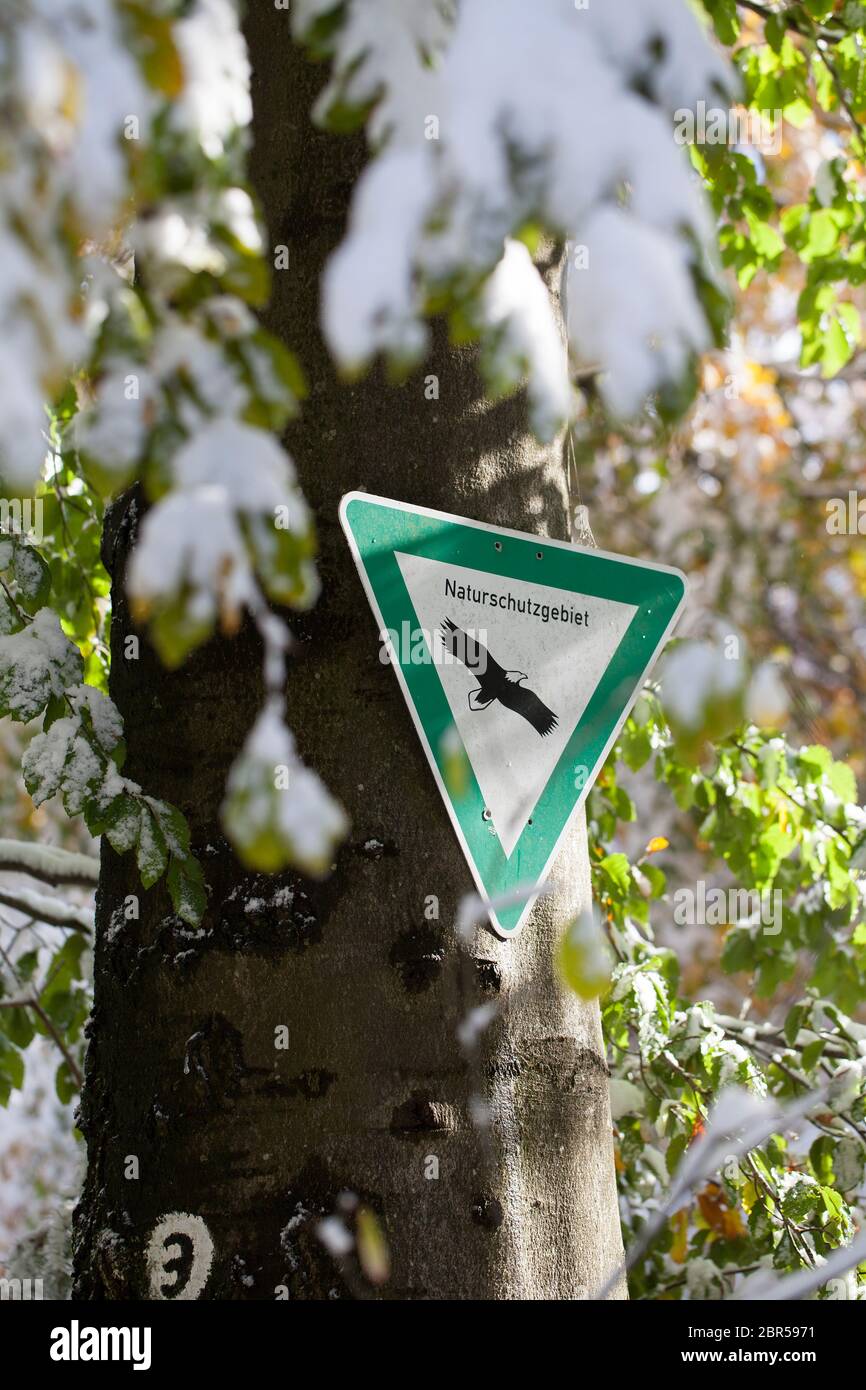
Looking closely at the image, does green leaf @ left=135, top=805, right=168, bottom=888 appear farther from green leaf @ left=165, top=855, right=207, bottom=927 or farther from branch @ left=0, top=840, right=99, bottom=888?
branch @ left=0, top=840, right=99, bottom=888

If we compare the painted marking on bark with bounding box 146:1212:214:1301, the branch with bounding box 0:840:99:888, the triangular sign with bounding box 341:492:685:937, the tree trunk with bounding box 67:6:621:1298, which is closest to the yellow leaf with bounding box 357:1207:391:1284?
the tree trunk with bounding box 67:6:621:1298

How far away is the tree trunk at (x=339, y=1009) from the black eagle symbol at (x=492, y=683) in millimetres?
84

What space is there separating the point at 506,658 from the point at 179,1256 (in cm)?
67

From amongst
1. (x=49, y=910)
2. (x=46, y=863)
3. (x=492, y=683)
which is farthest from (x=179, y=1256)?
(x=49, y=910)

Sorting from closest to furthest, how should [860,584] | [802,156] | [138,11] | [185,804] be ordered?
[138,11]
[185,804]
[802,156]
[860,584]

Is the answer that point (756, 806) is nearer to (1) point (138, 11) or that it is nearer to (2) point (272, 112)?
(2) point (272, 112)

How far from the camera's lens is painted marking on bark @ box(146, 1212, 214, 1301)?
1.25 m

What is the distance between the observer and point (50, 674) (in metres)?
1.41

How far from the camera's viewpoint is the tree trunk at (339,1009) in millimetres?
1243

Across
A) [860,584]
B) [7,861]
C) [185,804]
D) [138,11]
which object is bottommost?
[185,804]

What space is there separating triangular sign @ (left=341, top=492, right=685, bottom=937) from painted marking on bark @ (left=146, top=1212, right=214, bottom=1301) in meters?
0.41
